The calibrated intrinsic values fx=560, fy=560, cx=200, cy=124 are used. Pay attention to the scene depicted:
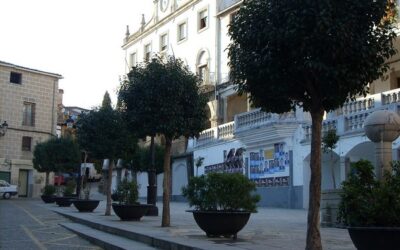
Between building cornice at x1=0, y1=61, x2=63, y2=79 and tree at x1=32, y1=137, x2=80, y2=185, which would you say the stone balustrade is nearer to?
tree at x1=32, y1=137, x2=80, y2=185

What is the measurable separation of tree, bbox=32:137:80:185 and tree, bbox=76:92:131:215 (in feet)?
68.6

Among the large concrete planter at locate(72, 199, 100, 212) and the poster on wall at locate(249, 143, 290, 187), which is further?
the poster on wall at locate(249, 143, 290, 187)

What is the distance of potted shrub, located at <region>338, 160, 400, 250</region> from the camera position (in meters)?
6.30

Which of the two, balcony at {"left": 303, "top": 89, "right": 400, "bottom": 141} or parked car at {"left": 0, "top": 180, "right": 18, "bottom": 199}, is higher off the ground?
balcony at {"left": 303, "top": 89, "right": 400, "bottom": 141}

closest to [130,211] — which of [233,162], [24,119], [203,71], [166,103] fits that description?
[166,103]

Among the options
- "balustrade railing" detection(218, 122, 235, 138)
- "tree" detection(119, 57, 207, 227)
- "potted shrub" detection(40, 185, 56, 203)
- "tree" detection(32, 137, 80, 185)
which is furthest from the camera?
"tree" detection(32, 137, 80, 185)

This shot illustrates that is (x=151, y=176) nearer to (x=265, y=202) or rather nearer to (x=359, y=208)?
(x=265, y=202)

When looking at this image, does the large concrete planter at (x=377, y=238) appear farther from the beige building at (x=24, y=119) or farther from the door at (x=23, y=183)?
the door at (x=23, y=183)

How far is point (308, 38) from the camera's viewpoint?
22.8 feet

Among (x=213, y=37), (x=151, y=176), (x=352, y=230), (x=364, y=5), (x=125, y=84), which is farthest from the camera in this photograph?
(x=213, y=37)

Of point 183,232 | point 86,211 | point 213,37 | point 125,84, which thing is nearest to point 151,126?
point 125,84

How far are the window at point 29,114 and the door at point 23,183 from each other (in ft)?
15.0

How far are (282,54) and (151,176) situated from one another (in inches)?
481

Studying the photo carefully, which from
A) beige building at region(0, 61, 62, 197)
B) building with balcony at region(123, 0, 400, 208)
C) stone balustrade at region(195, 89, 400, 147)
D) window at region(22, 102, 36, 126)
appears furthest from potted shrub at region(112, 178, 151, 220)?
window at region(22, 102, 36, 126)
